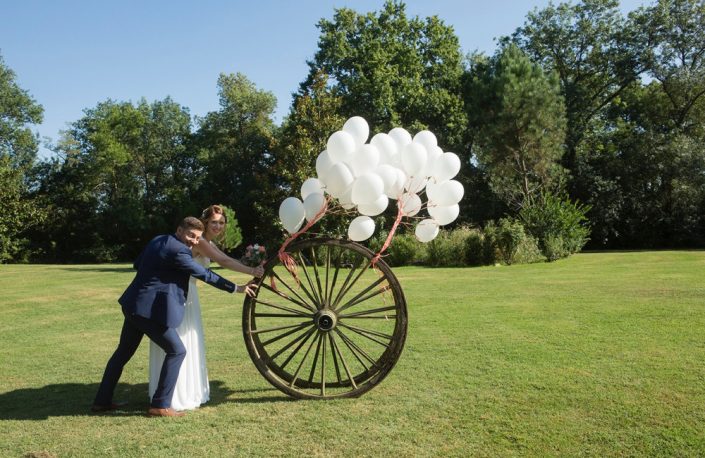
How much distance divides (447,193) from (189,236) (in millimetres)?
2664

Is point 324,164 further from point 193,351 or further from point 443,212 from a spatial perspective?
point 193,351

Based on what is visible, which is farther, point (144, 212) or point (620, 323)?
point (144, 212)

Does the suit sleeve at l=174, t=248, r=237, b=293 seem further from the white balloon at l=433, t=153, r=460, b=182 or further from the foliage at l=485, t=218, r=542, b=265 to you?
the foliage at l=485, t=218, r=542, b=265

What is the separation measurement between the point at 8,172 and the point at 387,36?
82.9ft

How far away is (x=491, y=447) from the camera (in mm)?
4289

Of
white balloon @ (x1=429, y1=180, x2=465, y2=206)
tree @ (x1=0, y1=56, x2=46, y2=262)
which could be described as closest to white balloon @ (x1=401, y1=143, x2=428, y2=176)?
white balloon @ (x1=429, y1=180, x2=465, y2=206)

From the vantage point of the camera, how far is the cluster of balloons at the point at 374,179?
5184 mm

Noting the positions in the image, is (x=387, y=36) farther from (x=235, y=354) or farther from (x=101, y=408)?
(x=101, y=408)

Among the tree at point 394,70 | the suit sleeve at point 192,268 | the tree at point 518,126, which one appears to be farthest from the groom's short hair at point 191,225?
the tree at point 394,70

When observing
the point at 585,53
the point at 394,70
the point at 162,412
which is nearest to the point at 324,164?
the point at 162,412

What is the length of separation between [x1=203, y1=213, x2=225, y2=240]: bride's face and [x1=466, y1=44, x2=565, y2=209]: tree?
23911 millimetres

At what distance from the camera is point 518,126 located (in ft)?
93.1

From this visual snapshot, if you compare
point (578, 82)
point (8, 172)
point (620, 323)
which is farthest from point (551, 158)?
point (8, 172)

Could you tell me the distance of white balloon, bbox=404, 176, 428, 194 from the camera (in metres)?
5.67
